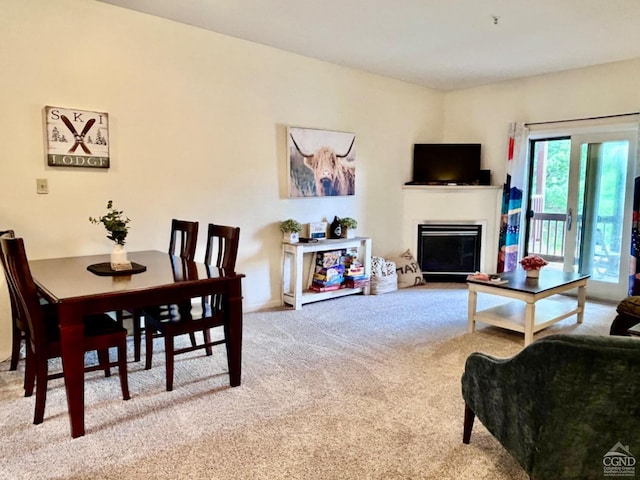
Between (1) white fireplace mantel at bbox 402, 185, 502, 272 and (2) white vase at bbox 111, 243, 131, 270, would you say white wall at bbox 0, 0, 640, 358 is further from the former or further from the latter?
(2) white vase at bbox 111, 243, 131, 270

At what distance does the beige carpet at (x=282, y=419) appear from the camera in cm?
202

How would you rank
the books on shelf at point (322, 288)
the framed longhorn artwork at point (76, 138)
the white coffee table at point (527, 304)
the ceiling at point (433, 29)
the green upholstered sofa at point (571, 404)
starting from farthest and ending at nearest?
the books on shelf at point (322, 288), the white coffee table at point (527, 304), the ceiling at point (433, 29), the framed longhorn artwork at point (76, 138), the green upholstered sofa at point (571, 404)

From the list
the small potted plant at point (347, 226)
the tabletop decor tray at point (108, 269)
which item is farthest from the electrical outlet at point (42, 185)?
the small potted plant at point (347, 226)

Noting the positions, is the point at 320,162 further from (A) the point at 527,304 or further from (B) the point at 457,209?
(A) the point at 527,304

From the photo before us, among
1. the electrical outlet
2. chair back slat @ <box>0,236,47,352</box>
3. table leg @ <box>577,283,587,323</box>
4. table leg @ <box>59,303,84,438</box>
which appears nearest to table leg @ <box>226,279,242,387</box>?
table leg @ <box>59,303,84,438</box>

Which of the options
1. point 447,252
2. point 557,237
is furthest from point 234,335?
point 557,237

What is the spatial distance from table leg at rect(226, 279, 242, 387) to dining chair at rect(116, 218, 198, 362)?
0.51 metres

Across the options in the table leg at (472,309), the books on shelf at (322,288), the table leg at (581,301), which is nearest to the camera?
the table leg at (472,309)

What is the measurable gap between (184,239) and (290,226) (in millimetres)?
1329

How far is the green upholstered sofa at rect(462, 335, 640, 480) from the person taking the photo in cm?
140

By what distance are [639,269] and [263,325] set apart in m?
3.79

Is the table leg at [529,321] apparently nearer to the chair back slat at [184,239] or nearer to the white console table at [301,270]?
the white console table at [301,270]

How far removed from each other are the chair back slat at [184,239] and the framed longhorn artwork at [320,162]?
4.53 ft

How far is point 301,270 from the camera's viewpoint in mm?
4590
